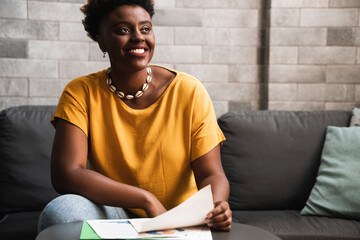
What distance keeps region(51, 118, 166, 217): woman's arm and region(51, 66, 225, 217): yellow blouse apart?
0.06 metres

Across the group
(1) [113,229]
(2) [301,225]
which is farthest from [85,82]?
(2) [301,225]

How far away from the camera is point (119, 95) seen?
141 centimetres

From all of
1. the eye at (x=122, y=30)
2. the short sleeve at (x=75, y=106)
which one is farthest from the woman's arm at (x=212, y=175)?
the eye at (x=122, y=30)

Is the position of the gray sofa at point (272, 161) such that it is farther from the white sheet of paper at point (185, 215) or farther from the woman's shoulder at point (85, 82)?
the white sheet of paper at point (185, 215)

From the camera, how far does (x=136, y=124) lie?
4.49 feet

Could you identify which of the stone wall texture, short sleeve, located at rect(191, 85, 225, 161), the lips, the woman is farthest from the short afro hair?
the stone wall texture

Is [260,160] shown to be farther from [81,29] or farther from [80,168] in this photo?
[81,29]

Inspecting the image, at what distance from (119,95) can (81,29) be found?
3.25 feet

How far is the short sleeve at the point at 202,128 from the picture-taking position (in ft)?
4.36

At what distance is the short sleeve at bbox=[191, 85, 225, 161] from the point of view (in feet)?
4.36

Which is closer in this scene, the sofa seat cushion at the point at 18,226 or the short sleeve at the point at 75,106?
the short sleeve at the point at 75,106

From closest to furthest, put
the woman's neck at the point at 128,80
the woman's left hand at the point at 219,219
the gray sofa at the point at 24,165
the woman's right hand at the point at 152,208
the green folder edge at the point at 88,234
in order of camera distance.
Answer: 1. the green folder edge at the point at 88,234
2. the woman's left hand at the point at 219,219
3. the woman's right hand at the point at 152,208
4. the woman's neck at the point at 128,80
5. the gray sofa at the point at 24,165

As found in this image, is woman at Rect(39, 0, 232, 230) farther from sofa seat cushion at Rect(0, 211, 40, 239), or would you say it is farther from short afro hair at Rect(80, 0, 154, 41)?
sofa seat cushion at Rect(0, 211, 40, 239)

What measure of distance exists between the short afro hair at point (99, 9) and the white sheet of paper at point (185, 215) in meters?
0.77
